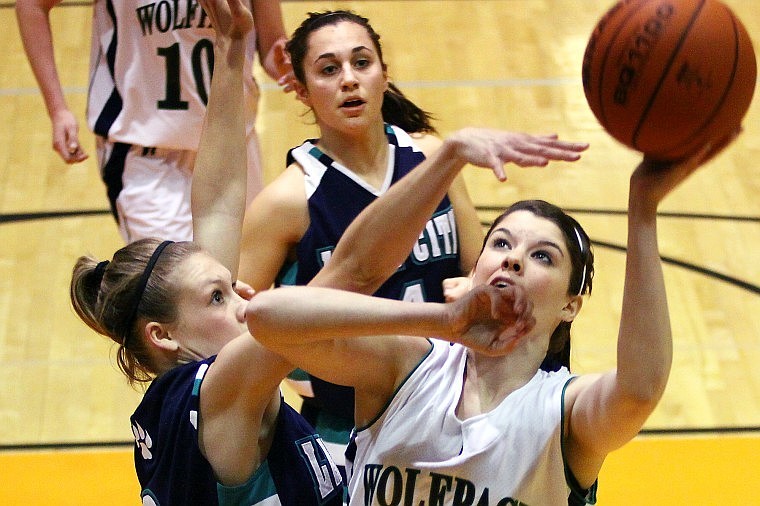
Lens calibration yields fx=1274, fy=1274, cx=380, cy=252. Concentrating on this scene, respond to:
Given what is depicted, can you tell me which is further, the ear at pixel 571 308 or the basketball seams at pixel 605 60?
the ear at pixel 571 308

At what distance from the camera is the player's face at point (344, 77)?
146 inches

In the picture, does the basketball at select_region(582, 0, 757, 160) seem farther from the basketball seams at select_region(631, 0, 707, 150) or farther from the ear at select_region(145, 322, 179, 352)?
the ear at select_region(145, 322, 179, 352)

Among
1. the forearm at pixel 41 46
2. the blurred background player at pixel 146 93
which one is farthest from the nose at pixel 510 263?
the forearm at pixel 41 46

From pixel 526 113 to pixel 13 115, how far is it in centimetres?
292

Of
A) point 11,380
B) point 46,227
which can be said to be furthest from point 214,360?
point 46,227

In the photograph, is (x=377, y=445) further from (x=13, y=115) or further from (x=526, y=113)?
(x=13, y=115)

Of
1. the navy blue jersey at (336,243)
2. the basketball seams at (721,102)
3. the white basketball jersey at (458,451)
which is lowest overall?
the navy blue jersey at (336,243)

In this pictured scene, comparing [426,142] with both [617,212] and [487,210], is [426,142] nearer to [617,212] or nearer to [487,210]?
[487,210]

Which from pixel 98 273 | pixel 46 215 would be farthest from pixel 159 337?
Answer: pixel 46 215

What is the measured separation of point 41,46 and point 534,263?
2.55m

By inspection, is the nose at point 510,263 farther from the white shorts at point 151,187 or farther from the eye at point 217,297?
the white shorts at point 151,187

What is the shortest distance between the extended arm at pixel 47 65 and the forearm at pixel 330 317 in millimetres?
2388

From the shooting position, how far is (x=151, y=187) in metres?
4.62

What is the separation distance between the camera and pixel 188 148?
4.65m
